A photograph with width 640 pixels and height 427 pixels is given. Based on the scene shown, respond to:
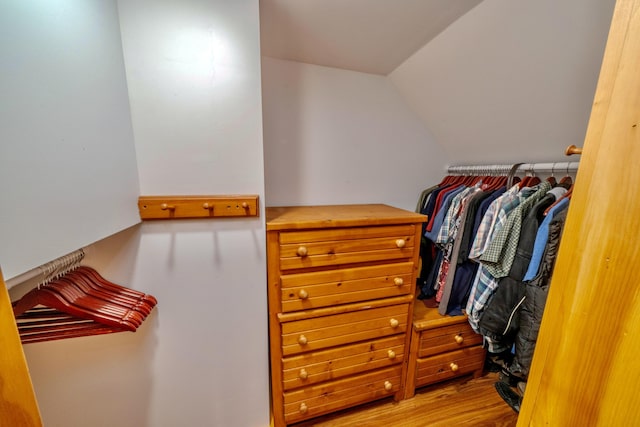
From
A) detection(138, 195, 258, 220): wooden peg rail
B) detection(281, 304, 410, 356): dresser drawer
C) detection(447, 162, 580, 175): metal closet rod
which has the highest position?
detection(447, 162, 580, 175): metal closet rod

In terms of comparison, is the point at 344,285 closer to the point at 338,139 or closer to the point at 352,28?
the point at 338,139

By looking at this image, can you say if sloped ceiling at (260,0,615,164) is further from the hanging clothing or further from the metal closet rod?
the hanging clothing

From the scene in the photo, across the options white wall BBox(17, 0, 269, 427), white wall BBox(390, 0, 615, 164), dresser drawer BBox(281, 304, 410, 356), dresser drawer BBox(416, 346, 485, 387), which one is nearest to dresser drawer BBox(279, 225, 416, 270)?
white wall BBox(17, 0, 269, 427)

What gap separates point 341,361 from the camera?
3.83 feet

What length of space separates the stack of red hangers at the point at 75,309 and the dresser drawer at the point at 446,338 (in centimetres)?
140

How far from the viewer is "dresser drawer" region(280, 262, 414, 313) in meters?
1.03

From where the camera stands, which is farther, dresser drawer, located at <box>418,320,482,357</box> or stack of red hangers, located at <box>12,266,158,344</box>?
dresser drawer, located at <box>418,320,482,357</box>

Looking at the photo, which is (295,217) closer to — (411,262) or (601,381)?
(411,262)

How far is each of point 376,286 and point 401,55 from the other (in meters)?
1.28

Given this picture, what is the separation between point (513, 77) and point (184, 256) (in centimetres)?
169

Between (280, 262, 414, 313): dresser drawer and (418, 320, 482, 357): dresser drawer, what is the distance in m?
0.35

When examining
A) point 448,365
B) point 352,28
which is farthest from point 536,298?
point 352,28

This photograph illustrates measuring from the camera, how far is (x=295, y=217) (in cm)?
109

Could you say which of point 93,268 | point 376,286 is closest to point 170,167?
point 93,268
